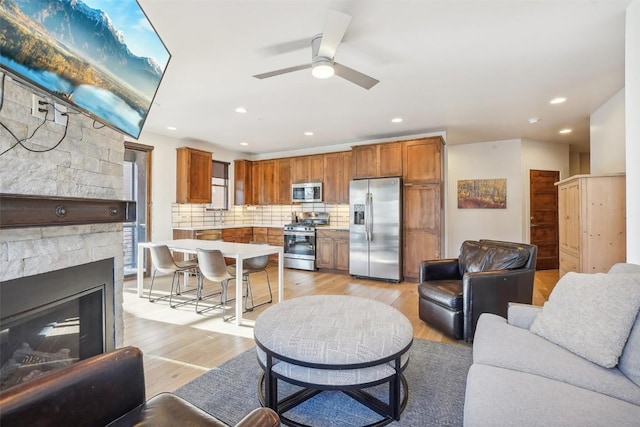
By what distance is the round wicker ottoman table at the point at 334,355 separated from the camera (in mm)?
1494

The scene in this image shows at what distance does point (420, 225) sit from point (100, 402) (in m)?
4.64

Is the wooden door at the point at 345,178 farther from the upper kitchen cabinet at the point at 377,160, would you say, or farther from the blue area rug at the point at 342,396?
the blue area rug at the point at 342,396

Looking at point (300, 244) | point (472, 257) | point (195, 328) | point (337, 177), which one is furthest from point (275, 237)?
point (472, 257)

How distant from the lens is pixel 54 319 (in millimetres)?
1632

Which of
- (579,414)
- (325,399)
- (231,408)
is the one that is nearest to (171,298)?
(231,408)

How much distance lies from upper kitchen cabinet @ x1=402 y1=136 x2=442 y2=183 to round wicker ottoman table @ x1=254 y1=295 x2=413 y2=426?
3423 millimetres

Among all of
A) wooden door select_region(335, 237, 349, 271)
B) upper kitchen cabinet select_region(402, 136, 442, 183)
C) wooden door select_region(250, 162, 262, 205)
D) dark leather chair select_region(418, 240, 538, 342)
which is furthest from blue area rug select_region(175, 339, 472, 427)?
wooden door select_region(250, 162, 262, 205)

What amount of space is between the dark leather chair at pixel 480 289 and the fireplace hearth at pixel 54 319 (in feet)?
8.64

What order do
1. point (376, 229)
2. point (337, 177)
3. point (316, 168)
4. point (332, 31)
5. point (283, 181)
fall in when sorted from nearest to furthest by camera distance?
1. point (332, 31)
2. point (376, 229)
3. point (337, 177)
4. point (316, 168)
5. point (283, 181)

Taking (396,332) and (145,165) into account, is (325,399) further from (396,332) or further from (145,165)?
(145,165)

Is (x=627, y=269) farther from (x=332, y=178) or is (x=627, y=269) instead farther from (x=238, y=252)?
(x=332, y=178)

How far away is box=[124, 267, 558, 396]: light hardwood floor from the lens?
2236mm

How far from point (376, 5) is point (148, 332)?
3.39 m

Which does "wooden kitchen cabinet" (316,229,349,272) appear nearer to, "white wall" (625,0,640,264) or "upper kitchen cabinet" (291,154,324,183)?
"upper kitchen cabinet" (291,154,324,183)
